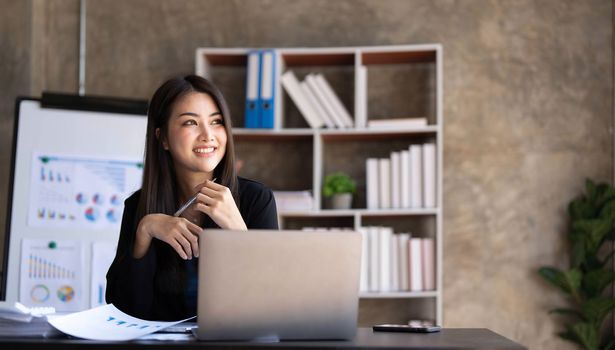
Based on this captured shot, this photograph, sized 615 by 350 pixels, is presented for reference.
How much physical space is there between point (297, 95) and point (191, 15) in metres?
0.84

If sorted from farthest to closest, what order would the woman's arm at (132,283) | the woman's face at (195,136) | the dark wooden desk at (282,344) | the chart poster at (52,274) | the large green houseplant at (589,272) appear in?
the large green houseplant at (589,272)
the chart poster at (52,274)
the woman's face at (195,136)
the woman's arm at (132,283)
the dark wooden desk at (282,344)

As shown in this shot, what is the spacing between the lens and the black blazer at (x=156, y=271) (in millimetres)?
1871

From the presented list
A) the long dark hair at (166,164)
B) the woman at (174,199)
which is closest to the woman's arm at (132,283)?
the woman at (174,199)

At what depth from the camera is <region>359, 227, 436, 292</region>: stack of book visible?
12.5 ft

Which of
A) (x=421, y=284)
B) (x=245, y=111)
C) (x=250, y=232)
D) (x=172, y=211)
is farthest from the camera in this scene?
(x=245, y=111)

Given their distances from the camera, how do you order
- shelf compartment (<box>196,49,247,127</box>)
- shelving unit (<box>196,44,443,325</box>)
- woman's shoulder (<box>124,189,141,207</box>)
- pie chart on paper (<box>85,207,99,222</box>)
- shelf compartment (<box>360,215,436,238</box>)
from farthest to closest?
1. shelf compartment (<box>196,49,247,127</box>)
2. shelf compartment (<box>360,215,436,238</box>)
3. shelving unit (<box>196,44,443,325</box>)
4. pie chart on paper (<box>85,207,99,222</box>)
5. woman's shoulder (<box>124,189,141,207</box>)

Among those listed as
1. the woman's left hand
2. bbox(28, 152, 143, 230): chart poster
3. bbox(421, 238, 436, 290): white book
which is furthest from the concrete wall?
the woman's left hand

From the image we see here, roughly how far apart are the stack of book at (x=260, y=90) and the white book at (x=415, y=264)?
35.9 inches

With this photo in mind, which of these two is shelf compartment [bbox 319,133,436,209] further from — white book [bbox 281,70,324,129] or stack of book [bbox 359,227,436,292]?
stack of book [bbox 359,227,436,292]

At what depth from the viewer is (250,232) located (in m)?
1.34

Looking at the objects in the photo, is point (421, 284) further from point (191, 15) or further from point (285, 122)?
point (191, 15)

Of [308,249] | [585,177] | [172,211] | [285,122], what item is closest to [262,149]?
[285,122]

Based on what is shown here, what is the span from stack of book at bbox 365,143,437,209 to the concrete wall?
32 cm

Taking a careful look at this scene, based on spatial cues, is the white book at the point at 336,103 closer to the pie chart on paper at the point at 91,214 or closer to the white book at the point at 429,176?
the white book at the point at 429,176
